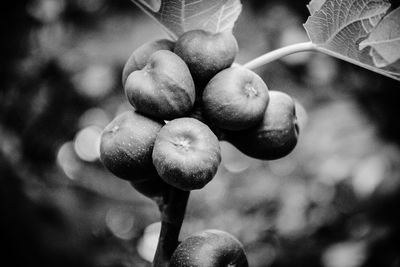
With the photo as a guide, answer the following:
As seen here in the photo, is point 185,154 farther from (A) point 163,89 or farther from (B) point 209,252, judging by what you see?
(B) point 209,252

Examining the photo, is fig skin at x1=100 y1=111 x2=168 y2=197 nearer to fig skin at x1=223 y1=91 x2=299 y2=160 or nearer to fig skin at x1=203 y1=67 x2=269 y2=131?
fig skin at x1=203 y1=67 x2=269 y2=131

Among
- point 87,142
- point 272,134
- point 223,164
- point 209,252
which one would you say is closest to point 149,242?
point 223,164

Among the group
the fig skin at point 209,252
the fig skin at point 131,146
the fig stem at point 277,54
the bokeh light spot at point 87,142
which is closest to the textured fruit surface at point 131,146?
the fig skin at point 131,146

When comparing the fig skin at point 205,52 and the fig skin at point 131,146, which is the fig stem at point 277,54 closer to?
the fig skin at point 205,52

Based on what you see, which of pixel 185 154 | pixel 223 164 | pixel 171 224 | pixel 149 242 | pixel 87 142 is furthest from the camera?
pixel 87 142

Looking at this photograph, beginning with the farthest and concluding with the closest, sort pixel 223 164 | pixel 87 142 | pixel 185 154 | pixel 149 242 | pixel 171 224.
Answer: pixel 87 142
pixel 223 164
pixel 149 242
pixel 171 224
pixel 185 154

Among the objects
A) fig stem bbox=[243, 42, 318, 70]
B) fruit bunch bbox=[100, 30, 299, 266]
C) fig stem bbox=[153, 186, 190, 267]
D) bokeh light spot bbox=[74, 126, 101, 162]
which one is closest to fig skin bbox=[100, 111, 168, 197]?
fruit bunch bbox=[100, 30, 299, 266]
